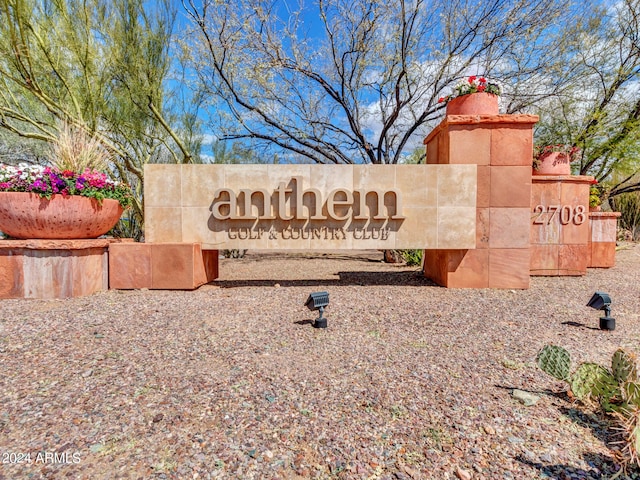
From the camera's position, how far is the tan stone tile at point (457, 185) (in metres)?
5.36

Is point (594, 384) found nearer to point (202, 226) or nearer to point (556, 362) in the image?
point (556, 362)

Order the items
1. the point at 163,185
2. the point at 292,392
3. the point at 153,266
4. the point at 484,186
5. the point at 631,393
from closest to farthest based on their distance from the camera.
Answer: the point at 631,393 → the point at 292,392 → the point at 153,266 → the point at 163,185 → the point at 484,186

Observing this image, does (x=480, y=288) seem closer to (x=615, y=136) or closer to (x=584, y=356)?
(x=584, y=356)

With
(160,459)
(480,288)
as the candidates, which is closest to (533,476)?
(160,459)

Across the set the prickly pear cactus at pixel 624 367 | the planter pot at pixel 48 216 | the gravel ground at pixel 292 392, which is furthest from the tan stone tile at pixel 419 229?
the planter pot at pixel 48 216

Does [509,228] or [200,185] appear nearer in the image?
[200,185]

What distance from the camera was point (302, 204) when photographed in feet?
17.6

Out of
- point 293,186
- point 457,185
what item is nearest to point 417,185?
point 457,185

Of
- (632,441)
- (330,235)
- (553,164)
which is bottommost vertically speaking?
(632,441)

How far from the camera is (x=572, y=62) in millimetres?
9039

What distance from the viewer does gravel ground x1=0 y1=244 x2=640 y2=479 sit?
1.54 meters

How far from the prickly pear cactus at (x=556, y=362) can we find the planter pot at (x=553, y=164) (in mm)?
6047

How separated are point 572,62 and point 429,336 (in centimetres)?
979

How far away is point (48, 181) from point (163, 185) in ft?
4.62
